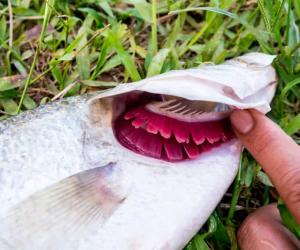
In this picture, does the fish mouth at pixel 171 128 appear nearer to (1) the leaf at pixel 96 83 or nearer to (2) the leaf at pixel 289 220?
(2) the leaf at pixel 289 220

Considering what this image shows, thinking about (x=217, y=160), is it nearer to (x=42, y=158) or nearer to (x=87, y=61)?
(x=42, y=158)

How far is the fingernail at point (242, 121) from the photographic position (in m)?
2.12

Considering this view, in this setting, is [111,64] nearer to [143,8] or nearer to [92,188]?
[143,8]

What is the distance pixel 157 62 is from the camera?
2.67 meters

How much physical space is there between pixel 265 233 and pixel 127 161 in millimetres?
646

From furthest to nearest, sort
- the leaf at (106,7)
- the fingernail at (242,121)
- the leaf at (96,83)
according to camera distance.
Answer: the leaf at (106,7) → the leaf at (96,83) → the fingernail at (242,121)

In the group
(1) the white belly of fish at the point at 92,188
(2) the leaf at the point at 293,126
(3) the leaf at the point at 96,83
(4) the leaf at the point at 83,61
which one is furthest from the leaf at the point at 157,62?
(2) the leaf at the point at 293,126

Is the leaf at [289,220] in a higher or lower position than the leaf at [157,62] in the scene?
lower

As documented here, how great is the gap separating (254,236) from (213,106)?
561 millimetres

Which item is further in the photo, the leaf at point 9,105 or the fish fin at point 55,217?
the leaf at point 9,105

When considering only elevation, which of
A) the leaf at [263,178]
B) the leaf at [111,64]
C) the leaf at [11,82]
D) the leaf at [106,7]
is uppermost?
the leaf at [106,7]

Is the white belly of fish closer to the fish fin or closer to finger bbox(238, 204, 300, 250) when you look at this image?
the fish fin

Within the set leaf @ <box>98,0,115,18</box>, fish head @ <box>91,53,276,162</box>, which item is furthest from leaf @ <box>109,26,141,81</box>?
fish head @ <box>91,53,276,162</box>

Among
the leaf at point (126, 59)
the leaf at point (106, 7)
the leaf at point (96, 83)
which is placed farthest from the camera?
the leaf at point (106, 7)
